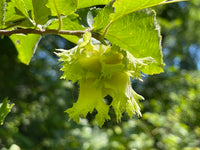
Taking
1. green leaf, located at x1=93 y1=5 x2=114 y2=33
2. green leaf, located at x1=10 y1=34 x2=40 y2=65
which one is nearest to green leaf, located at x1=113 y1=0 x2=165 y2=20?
green leaf, located at x1=93 y1=5 x2=114 y2=33

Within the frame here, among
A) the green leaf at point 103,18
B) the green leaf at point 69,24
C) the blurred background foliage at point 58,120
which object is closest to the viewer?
the green leaf at point 103,18

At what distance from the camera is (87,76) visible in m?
0.62

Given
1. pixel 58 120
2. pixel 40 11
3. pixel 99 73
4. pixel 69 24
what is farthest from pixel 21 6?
pixel 58 120

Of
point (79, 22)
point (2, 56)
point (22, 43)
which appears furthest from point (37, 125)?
point (79, 22)

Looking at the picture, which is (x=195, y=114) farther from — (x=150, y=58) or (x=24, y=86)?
(x=150, y=58)

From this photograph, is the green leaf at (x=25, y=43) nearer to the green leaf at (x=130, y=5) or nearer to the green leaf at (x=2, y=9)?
the green leaf at (x=2, y=9)

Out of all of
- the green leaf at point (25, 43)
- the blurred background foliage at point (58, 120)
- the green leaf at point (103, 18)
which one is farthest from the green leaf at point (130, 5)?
the blurred background foliage at point (58, 120)

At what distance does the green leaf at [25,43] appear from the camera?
1046 mm

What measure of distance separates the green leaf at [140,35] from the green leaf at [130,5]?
5 cm

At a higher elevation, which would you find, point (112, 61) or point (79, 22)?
point (79, 22)

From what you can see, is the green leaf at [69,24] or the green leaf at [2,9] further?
the green leaf at [69,24]

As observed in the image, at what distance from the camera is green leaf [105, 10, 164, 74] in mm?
729

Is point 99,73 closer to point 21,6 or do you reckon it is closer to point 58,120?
point 21,6

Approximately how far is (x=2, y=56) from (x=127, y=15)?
314 cm
